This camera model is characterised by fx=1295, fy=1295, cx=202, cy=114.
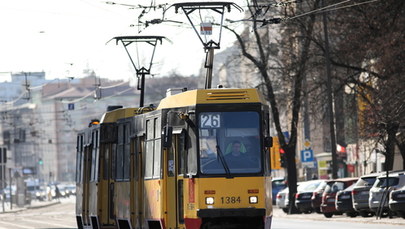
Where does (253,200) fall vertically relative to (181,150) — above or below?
below

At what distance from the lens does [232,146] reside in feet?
78.9

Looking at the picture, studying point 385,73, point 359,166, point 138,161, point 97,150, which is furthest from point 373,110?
point 359,166

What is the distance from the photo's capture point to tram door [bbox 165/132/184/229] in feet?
81.3

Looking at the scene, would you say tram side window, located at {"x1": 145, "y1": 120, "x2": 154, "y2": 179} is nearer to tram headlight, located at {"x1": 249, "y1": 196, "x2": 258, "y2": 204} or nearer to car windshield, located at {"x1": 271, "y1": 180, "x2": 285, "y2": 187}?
tram headlight, located at {"x1": 249, "y1": 196, "x2": 258, "y2": 204}

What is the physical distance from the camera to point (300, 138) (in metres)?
103

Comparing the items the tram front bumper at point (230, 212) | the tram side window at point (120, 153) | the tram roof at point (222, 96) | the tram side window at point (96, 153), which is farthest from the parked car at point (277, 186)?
the tram front bumper at point (230, 212)

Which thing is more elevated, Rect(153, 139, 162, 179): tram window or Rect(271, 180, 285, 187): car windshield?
Rect(271, 180, 285, 187): car windshield

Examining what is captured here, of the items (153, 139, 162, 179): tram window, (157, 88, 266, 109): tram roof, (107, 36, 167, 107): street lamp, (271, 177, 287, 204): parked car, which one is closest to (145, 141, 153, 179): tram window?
(153, 139, 162, 179): tram window

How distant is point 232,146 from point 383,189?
18.5 metres

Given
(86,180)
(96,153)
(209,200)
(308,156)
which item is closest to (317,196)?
(308,156)

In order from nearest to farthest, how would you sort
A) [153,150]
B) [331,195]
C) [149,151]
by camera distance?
[153,150], [149,151], [331,195]

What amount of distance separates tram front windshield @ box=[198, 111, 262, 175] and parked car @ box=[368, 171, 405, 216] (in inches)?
666

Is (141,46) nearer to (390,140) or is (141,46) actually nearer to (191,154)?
(390,140)

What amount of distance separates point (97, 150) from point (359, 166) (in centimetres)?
4761
